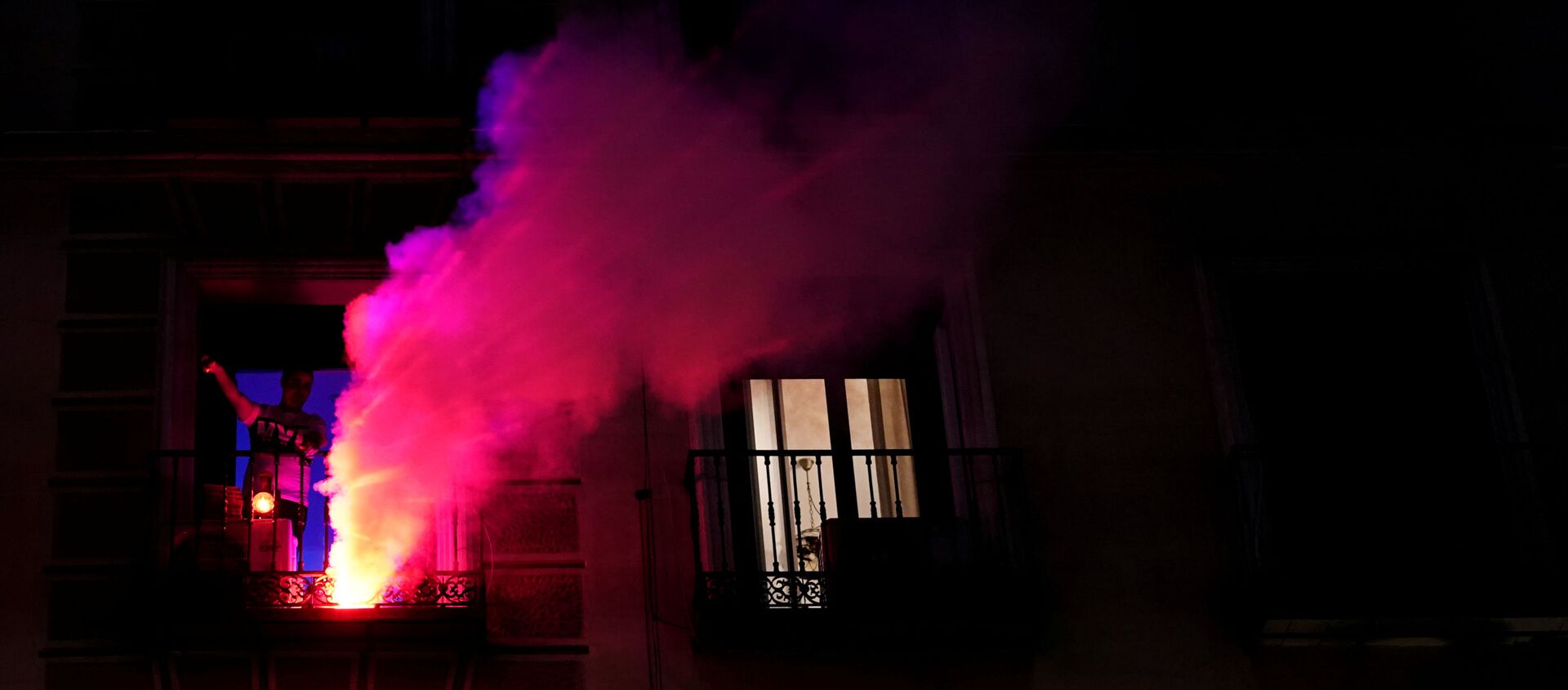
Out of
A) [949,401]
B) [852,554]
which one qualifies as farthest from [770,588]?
[949,401]

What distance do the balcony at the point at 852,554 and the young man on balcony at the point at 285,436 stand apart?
6.49 feet

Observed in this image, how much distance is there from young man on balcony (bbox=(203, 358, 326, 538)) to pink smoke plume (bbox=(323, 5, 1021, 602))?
0.66 feet

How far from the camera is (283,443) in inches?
358

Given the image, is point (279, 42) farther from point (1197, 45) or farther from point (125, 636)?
point (1197, 45)

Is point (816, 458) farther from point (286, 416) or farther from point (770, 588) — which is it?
point (286, 416)

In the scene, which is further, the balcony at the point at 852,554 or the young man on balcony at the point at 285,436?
the young man on balcony at the point at 285,436

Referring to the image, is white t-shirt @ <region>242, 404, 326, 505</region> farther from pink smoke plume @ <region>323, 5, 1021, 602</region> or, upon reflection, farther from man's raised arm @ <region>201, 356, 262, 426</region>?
pink smoke plume @ <region>323, 5, 1021, 602</region>

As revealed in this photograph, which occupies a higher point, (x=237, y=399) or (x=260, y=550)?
(x=237, y=399)

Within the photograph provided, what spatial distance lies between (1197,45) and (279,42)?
5.37m

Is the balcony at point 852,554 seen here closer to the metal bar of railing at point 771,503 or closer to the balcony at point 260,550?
the metal bar of railing at point 771,503

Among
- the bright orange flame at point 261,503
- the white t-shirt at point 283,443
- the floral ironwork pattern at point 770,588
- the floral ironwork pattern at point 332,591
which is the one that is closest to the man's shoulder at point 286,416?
the white t-shirt at point 283,443

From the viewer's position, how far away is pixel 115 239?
362 inches

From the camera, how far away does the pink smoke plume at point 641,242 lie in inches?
357

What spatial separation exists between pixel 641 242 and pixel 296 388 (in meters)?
1.98
